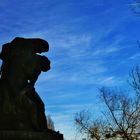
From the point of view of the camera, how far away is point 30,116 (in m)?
8.53

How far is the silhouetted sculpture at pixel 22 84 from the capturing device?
839cm

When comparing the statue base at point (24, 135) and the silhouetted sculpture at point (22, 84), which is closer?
the statue base at point (24, 135)

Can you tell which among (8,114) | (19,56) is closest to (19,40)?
(19,56)

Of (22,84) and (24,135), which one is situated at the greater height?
(22,84)

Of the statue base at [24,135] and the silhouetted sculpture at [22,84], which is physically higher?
the silhouetted sculpture at [22,84]

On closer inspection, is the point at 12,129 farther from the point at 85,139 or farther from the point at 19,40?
the point at 85,139

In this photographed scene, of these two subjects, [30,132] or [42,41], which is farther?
[42,41]

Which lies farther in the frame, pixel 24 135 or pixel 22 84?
A: pixel 22 84

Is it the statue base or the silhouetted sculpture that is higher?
the silhouetted sculpture

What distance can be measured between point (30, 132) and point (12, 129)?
0.38 m

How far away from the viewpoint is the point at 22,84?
8789 millimetres

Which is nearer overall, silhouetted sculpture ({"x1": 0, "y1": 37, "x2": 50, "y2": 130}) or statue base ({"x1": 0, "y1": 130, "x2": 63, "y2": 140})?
statue base ({"x1": 0, "y1": 130, "x2": 63, "y2": 140})

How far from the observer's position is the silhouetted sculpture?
8.39 metres

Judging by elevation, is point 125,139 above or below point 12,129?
above
